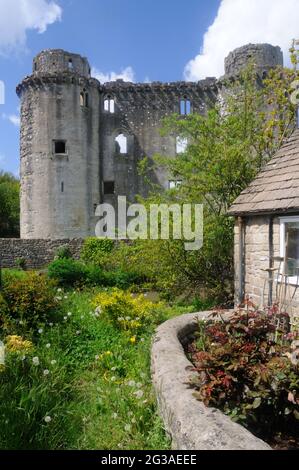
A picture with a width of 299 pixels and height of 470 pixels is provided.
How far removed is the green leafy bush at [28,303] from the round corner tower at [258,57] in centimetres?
2195

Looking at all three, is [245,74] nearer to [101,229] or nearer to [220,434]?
[220,434]

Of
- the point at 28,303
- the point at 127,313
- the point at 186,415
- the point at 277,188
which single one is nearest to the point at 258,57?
the point at 277,188

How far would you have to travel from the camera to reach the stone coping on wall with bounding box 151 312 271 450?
2.81m

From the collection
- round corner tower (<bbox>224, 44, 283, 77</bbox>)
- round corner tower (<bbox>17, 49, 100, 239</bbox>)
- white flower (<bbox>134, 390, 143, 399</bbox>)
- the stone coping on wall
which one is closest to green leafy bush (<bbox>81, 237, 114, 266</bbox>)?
round corner tower (<bbox>17, 49, 100, 239</bbox>)

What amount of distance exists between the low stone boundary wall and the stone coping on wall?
53.3 feet

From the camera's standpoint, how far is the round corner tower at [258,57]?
24703mm

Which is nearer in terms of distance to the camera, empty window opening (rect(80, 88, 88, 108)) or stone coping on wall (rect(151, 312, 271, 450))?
stone coping on wall (rect(151, 312, 271, 450))

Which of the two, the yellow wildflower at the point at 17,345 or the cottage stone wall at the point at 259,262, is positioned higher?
the cottage stone wall at the point at 259,262

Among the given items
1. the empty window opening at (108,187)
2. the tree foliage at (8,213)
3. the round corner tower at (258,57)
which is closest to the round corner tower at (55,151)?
the empty window opening at (108,187)

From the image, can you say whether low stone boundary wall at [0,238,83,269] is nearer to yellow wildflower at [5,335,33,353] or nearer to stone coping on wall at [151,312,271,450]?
yellow wildflower at [5,335,33,353]

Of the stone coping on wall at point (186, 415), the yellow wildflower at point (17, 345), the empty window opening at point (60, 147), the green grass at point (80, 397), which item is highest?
the empty window opening at point (60, 147)

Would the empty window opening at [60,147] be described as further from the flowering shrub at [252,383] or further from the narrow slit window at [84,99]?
the flowering shrub at [252,383]

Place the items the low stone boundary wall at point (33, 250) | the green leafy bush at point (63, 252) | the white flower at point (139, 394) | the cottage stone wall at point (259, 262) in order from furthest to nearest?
1. the low stone boundary wall at point (33, 250)
2. the green leafy bush at point (63, 252)
3. the cottage stone wall at point (259, 262)
4. the white flower at point (139, 394)

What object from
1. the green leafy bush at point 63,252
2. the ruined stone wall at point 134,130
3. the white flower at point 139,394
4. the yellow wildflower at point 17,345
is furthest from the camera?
the ruined stone wall at point 134,130
